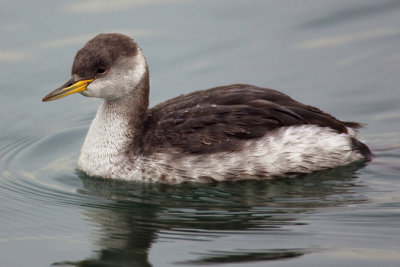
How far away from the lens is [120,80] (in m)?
9.84


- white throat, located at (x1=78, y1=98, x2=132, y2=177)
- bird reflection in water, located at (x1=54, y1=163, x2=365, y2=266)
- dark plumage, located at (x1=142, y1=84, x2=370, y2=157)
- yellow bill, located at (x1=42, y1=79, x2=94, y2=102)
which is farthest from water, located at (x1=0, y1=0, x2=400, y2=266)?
yellow bill, located at (x1=42, y1=79, x2=94, y2=102)

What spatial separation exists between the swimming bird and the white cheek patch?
1 cm

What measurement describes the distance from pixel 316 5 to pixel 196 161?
586 centimetres

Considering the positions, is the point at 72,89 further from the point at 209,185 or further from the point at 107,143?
the point at 209,185

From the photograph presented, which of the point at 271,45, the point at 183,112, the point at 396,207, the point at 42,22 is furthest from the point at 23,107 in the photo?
the point at 396,207

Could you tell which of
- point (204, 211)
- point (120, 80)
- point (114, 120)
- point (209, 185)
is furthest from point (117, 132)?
point (204, 211)

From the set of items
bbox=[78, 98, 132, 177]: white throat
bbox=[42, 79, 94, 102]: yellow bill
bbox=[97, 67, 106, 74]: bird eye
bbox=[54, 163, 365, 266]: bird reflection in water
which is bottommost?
bbox=[54, 163, 365, 266]: bird reflection in water

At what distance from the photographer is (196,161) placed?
31.3 feet

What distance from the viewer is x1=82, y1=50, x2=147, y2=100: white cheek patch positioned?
32.1ft

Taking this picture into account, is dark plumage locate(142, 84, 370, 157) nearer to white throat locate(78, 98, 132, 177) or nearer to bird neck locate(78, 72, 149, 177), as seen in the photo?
bird neck locate(78, 72, 149, 177)

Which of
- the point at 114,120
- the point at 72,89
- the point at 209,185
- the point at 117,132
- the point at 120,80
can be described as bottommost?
the point at 209,185

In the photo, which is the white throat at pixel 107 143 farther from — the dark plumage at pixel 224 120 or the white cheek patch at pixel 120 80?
the dark plumage at pixel 224 120

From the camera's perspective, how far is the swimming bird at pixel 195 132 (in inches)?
376

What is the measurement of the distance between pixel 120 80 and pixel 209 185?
1701 millimetres
